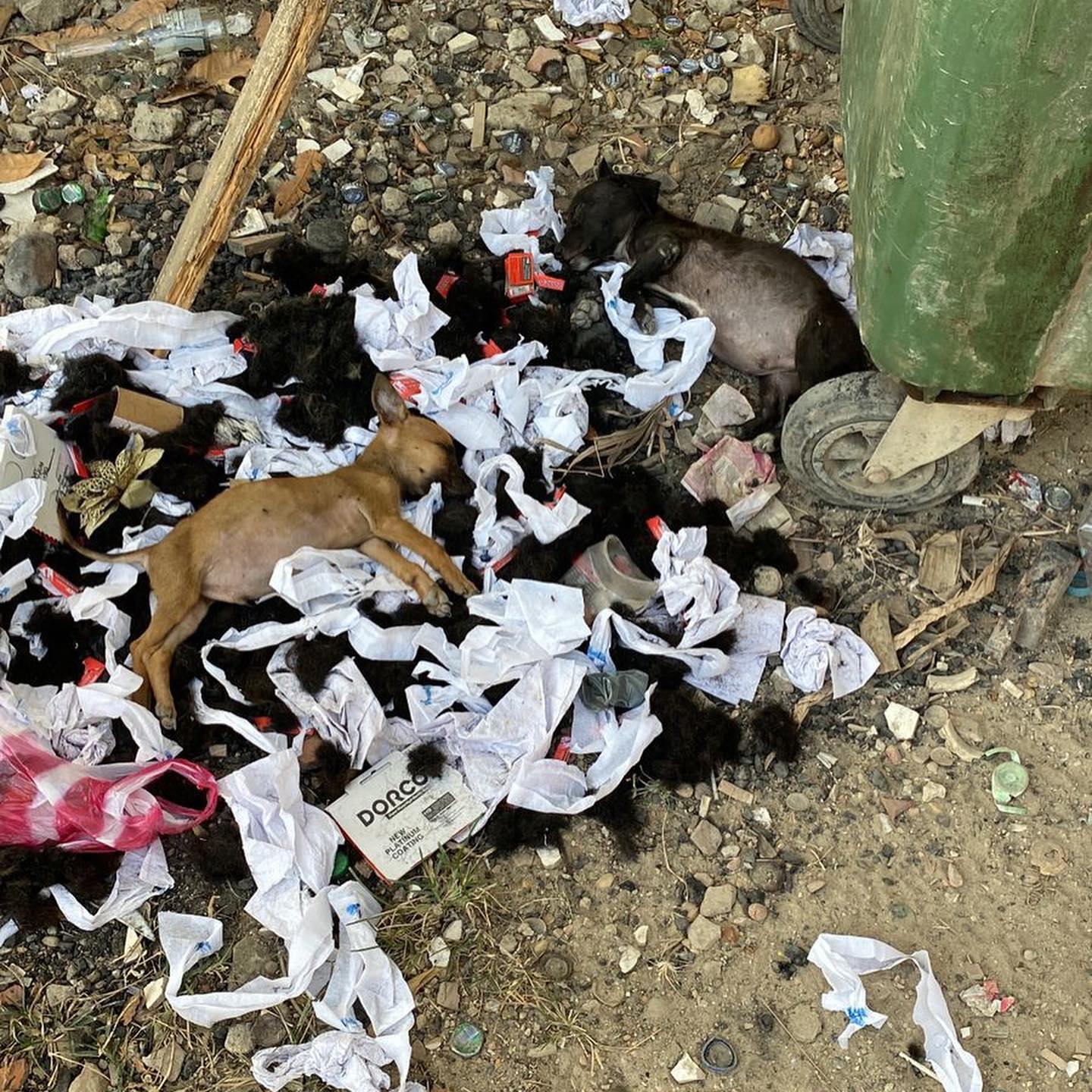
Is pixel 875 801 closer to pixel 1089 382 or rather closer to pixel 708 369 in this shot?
pixel 1089 382

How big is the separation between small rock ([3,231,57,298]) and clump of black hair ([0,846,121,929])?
2.37m

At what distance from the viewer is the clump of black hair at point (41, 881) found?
126 inches

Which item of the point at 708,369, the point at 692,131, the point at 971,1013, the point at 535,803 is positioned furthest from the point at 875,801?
the point at 692,131

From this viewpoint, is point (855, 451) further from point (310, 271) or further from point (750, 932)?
point (310, 271)

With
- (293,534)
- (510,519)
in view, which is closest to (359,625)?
(293,534)

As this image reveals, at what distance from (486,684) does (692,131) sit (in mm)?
2800

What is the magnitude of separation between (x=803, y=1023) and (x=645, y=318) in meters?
2.63

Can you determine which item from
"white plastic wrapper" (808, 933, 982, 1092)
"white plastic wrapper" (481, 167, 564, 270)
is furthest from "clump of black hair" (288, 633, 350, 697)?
"white plastic wrapper" (481, 167, 564, 270)

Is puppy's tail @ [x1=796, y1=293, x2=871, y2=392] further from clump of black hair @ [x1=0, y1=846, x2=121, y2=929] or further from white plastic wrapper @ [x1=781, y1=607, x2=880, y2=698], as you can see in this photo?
clump of black hair @ [x1=0, y1=846, x2=121, y2=929]

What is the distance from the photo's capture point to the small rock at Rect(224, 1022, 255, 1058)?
10.2 feet

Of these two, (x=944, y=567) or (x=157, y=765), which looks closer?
(x=157, y=765)

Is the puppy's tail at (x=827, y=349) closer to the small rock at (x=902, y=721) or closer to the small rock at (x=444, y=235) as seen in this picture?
the small rock at (x=902, y=721)

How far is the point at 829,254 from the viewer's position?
4.38 meters

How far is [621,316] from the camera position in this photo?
428 cm
